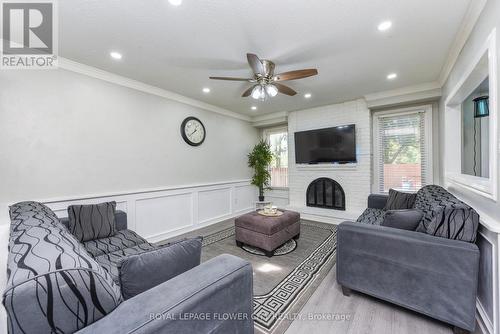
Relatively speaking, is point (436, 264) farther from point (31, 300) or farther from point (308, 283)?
point (31, 300)

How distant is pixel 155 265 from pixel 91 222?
176cm

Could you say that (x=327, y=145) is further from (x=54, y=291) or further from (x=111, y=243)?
(x=54, y=291)

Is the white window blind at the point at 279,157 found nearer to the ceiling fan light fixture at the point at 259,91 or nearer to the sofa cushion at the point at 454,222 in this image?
the ceiling fan light fixture at the point at 259,91

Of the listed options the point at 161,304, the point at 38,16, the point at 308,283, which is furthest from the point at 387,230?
the point at 38,16

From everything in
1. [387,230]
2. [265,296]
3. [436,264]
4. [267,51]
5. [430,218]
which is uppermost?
[267,51]

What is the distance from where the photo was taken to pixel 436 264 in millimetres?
1578

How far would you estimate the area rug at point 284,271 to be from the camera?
5.90 ft

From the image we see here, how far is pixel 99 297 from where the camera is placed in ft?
2.42

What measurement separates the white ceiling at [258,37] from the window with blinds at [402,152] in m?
1.06

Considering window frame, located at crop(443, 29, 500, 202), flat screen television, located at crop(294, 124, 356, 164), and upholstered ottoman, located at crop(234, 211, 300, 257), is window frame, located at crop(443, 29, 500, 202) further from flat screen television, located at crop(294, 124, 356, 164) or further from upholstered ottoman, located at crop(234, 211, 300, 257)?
upholstered ottoman, located at crop(234, 211, 300, 257)

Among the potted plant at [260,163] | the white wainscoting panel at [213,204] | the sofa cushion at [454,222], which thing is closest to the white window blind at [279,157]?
the potted plant at [260,163]

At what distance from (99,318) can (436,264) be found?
84.1 inches
